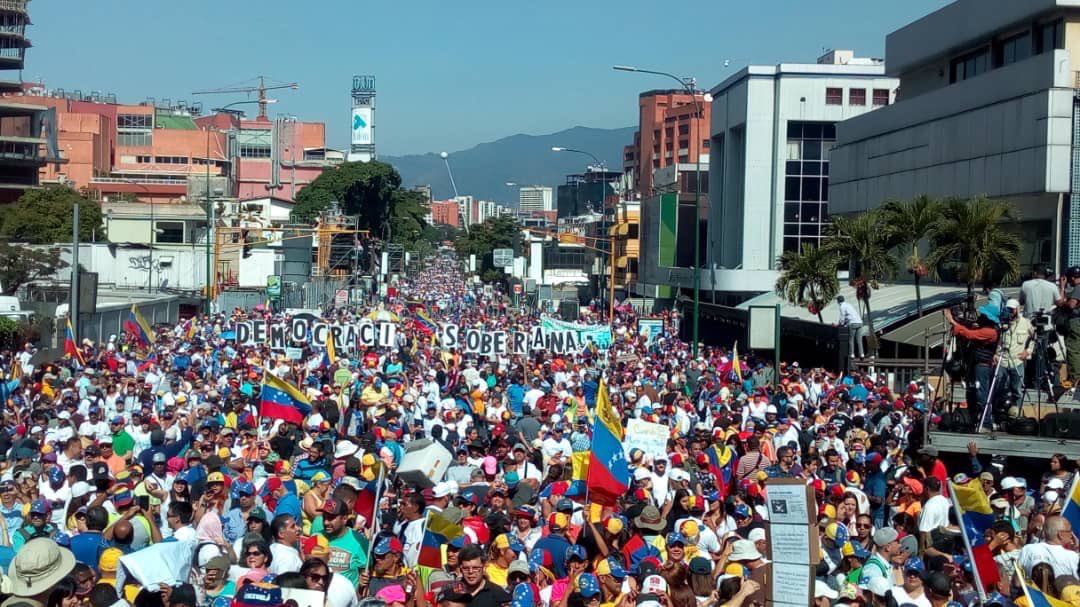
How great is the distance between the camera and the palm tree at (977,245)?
1130 inches

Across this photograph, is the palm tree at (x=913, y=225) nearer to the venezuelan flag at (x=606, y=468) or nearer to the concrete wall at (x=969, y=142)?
the concrete wall at (x=969, y=142)

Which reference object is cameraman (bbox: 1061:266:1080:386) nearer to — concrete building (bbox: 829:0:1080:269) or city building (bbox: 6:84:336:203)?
concrete building (bbox: 829:0:1080:269)

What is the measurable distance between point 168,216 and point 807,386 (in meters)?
61.7

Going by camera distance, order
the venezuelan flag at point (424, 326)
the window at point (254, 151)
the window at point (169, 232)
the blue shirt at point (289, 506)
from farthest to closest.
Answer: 1. the window at point (254, 151)
2. the window at point (169, 232)
3. the venezuelan flag at point (424, 326)
4. the blue shirt at point (289, 506)

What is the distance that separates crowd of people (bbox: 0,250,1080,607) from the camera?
8.48 m

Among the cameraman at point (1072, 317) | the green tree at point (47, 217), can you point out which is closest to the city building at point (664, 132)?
the green tree at point (47, 217)

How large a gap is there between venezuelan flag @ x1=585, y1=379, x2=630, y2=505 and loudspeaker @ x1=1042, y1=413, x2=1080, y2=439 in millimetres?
4531

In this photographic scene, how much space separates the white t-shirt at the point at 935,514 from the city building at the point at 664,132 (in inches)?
4035

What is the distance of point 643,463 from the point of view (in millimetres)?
13211

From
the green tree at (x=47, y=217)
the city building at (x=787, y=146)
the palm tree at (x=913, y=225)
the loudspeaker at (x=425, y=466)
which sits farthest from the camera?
the green tree at (x=47, y=217)

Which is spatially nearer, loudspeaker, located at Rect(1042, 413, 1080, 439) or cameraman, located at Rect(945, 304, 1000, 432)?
cameraman, located at Rect(945, 304, 1000, 432)

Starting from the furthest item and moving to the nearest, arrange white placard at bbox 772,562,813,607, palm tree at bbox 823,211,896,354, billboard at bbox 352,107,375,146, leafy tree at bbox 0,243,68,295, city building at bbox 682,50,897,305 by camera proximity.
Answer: billboard at bbox 352,107,375,146
city building at bbox 682,50,897,305
leafy tree at bbox 0,243,68,295
palm tree at bbox 823,211,896,354
white placard at bbox 772,562,813,607

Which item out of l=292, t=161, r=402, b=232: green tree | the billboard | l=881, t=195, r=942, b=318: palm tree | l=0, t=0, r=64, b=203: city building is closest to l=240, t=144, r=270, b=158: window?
l=292, t=161, r=402, b=232: green tree

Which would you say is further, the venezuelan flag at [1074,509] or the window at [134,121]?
the window at [134,121]
